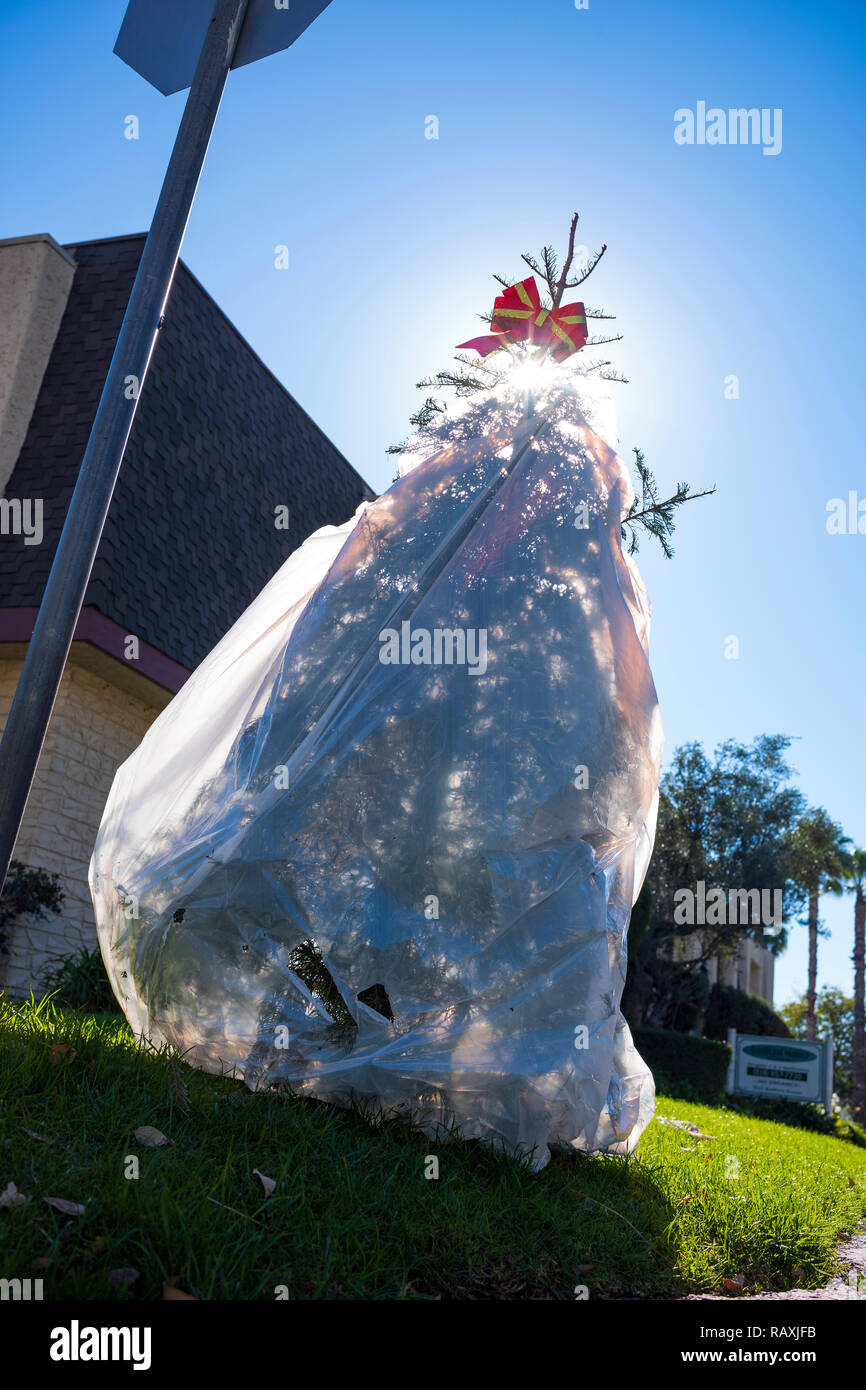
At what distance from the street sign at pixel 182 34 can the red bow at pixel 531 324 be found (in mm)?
1748

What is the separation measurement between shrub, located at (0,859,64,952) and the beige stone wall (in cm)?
22

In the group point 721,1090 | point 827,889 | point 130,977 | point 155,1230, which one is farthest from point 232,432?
point 827,889

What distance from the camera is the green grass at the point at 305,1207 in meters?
2.21

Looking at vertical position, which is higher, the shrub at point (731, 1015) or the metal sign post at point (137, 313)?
the metal sign post at point (137, 313)

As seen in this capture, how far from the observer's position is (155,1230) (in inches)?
87.7

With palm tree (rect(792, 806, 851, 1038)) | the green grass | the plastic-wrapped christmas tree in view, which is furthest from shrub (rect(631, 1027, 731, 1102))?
the plastic-wrapped christmas tree

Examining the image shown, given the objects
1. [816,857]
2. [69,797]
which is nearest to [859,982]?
[816,857]

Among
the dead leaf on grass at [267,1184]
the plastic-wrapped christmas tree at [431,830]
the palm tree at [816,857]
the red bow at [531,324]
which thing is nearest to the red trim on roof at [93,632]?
the red bow at [531,324]

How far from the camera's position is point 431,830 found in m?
3.52

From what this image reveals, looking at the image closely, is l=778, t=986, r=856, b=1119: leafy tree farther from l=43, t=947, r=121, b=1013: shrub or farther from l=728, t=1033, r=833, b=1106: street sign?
l=43, t=947, r=121, b=1013: shrub

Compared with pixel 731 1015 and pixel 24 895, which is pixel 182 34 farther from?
pixel 731 1015

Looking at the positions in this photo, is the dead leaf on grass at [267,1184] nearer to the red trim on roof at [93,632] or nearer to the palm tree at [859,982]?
the red trim on roof at [93,632]

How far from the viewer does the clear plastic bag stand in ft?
11.0

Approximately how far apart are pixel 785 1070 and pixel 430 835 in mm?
12535
